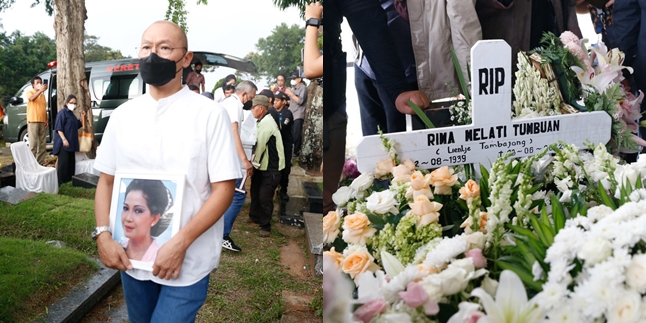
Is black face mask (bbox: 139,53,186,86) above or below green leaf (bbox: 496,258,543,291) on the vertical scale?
above

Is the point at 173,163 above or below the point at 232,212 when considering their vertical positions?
above

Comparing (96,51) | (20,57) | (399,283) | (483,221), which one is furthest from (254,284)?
(399,283)

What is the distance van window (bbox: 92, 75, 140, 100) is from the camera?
114 inches

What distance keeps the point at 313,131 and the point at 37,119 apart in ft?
6.15

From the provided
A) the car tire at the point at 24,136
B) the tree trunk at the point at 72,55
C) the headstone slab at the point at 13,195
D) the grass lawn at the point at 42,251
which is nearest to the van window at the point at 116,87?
the tree trunk at the point at 72,55

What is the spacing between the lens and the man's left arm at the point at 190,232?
157 cm

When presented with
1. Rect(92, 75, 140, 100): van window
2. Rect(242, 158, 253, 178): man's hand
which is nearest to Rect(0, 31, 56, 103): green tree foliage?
Rect(92, 75, 140, 100): van window

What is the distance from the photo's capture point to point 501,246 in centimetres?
123

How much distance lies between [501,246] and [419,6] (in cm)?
78

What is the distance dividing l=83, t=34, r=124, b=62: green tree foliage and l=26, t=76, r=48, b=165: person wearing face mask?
0.31m

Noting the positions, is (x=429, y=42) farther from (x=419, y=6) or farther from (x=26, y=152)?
(x=26, y=152)

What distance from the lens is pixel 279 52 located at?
4.15 m

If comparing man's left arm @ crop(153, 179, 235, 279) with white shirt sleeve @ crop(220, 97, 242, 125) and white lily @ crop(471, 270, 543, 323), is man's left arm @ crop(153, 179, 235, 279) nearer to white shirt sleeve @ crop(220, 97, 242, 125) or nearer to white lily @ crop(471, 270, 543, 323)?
white lily @ crop(471, 270, 543, 323)

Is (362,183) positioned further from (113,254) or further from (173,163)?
(113,254)
